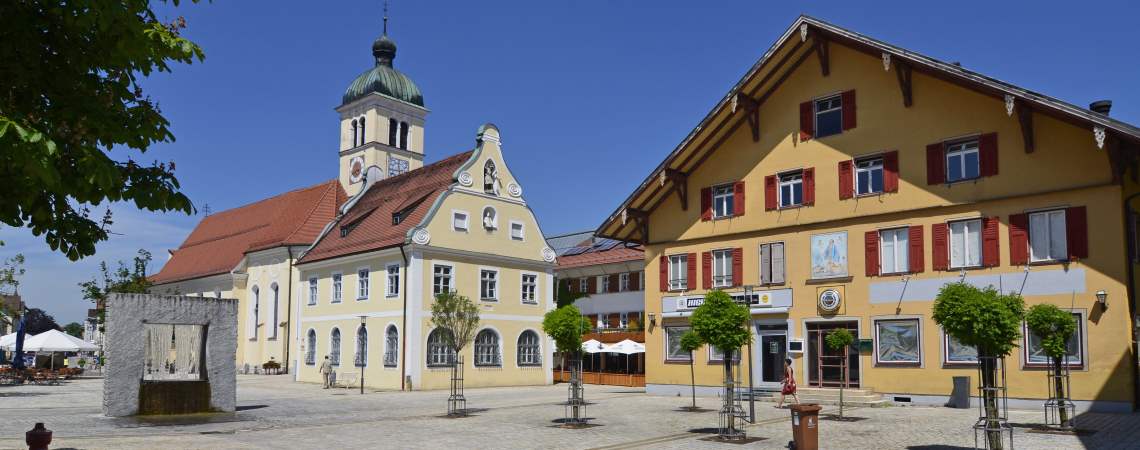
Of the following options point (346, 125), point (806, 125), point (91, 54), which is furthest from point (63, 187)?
point (346, 125)

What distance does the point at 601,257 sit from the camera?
51.9m

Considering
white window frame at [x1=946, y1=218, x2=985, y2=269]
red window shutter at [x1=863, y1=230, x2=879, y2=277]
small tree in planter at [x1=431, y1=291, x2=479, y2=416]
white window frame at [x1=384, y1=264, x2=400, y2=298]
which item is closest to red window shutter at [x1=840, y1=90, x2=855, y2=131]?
red window shutter at [x1=863, y1=230, x2=879, y2=277]

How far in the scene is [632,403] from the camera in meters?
29.4

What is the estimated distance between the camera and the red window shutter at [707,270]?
3225 cm

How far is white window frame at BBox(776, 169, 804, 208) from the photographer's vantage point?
30109mm

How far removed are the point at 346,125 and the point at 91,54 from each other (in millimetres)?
59177

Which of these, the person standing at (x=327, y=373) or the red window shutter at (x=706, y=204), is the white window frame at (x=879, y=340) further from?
the person standing at (x=327, y=373)

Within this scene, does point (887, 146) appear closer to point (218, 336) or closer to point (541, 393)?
point (541, 393)

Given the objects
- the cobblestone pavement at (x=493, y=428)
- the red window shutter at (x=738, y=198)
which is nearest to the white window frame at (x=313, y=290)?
the cobblestone pavement at (x=493, y=428)

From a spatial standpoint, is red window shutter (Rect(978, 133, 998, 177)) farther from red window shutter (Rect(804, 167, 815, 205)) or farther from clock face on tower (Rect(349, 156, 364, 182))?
clock face on tower (Rect(349, 156, 364, 182))

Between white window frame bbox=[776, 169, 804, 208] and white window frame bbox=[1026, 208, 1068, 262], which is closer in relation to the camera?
white window frame bbox=[1026, 208, 1068, 262]

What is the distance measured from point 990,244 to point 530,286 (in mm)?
24785

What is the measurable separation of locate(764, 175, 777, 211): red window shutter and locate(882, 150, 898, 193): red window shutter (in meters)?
3.89

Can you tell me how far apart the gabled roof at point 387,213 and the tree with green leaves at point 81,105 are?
32.1 metres
